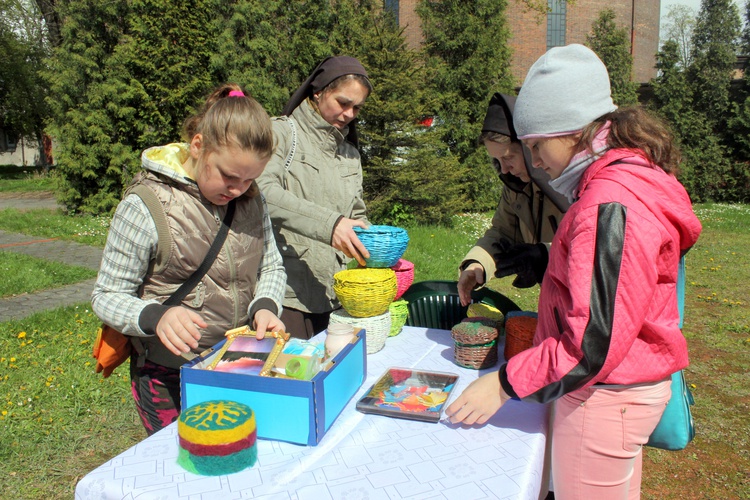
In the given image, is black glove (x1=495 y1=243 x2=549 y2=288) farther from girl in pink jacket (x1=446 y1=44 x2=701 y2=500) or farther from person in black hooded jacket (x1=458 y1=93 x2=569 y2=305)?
girl in pink jacket (x1=446 y1=44 x2=701 y2=500)

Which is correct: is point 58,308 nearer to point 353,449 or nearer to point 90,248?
point 90,248

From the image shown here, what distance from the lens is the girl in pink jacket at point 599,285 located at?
1168mm

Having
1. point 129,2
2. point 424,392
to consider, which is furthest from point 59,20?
point 424,392

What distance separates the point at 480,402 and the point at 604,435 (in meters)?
0.31

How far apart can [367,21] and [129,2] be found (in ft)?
14.0

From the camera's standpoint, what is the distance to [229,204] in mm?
1728

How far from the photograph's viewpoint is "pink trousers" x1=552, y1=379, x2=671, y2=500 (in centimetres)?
132

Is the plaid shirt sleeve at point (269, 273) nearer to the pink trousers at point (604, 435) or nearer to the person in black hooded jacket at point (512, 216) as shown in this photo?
the person in black hooded jacket at point (512, 216)

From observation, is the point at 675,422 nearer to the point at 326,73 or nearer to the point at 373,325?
the point at 373,325

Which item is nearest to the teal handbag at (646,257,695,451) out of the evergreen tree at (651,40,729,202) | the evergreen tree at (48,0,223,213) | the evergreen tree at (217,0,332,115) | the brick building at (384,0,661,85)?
the evergreen tree at (217,0,332,115)

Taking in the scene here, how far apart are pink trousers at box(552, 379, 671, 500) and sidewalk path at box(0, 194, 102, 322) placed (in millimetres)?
5157

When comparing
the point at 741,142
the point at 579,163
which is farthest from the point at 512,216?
the point at 741,142

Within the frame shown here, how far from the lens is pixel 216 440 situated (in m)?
1.18

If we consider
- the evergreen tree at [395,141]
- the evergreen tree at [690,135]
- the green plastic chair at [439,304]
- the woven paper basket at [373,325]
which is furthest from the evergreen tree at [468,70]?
the woven paper basket at [373,325]
